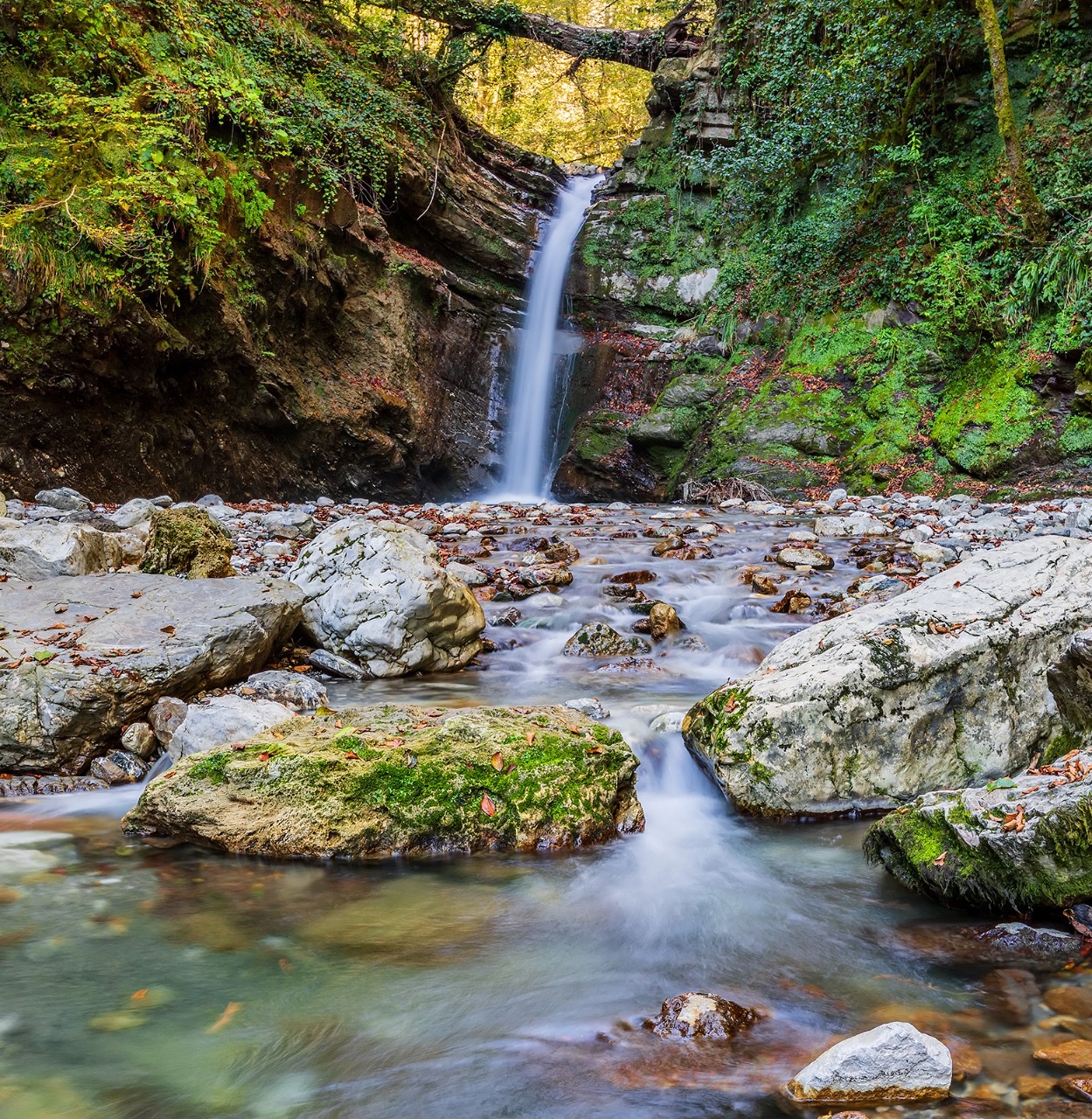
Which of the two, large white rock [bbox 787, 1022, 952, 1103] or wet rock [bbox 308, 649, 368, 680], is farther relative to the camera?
wet rock [bbox 308, 649, 368, 680]

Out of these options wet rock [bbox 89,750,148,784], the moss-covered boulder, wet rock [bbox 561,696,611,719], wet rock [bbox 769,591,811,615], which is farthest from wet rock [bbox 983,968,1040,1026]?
the moss-covered boulder

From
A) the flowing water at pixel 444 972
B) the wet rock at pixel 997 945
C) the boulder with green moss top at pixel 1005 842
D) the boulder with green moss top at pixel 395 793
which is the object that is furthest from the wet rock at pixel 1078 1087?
the boulder with green moss top at pixel 395 793

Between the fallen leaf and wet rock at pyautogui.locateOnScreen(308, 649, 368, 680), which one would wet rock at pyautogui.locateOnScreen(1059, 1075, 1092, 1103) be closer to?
the fallen leaf

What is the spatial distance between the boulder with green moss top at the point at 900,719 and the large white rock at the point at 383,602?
89.5 inches

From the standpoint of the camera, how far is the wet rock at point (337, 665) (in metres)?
4.77

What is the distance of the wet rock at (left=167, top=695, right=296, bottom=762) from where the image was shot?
130 inches

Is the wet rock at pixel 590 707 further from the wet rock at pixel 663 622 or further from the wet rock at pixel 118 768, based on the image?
the wet rock at pixel 118 768

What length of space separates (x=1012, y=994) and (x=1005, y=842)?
0.41 m

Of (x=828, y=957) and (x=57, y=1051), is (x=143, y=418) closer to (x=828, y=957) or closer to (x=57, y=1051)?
(x=57, y=1051)

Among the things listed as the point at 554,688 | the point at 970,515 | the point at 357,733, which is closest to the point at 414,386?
the point at 970,515

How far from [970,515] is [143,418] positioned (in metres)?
10.3

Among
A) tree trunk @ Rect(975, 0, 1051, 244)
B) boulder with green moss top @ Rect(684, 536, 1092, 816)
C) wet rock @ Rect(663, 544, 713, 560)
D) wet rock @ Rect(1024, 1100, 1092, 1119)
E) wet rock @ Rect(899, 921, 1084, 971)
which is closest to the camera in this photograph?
wet rock @ Rect(1024, 1100, 1092, 1119)

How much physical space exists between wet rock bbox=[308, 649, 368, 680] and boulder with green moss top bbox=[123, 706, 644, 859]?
1.61 meters

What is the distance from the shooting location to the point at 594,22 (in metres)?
26.8
